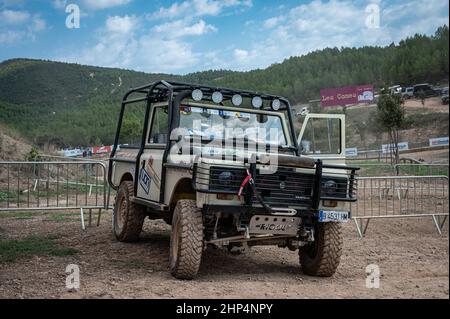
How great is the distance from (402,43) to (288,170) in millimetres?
43489

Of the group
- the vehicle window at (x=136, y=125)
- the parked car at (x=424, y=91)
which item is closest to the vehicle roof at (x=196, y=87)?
the vehicle window at (x=136, y=125)

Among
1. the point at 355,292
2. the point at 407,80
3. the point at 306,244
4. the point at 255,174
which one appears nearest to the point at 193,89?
the point at 255,174

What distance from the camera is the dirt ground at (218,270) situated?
507 cm

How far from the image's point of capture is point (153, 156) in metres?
7.02

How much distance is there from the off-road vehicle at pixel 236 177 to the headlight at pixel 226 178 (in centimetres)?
1

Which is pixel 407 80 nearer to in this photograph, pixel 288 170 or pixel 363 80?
pixel 363 80

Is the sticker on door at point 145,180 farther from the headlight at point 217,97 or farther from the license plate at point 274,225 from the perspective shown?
the license plate at point 274,225

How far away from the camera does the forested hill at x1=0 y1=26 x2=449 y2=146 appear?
47188 millimetres

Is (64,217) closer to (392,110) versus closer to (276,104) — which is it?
(276,104)

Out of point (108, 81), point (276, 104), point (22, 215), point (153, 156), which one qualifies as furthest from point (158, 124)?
point (108, 81)

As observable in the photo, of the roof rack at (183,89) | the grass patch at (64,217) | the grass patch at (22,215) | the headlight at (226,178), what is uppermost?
the roof rack at (183,89)

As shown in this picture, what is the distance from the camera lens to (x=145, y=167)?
7250 millimetres

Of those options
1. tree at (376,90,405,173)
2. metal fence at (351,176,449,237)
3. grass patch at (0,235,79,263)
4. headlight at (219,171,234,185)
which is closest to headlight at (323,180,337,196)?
headlight at (219,171,234,185)

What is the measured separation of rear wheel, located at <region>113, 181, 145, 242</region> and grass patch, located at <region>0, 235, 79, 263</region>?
87cm
